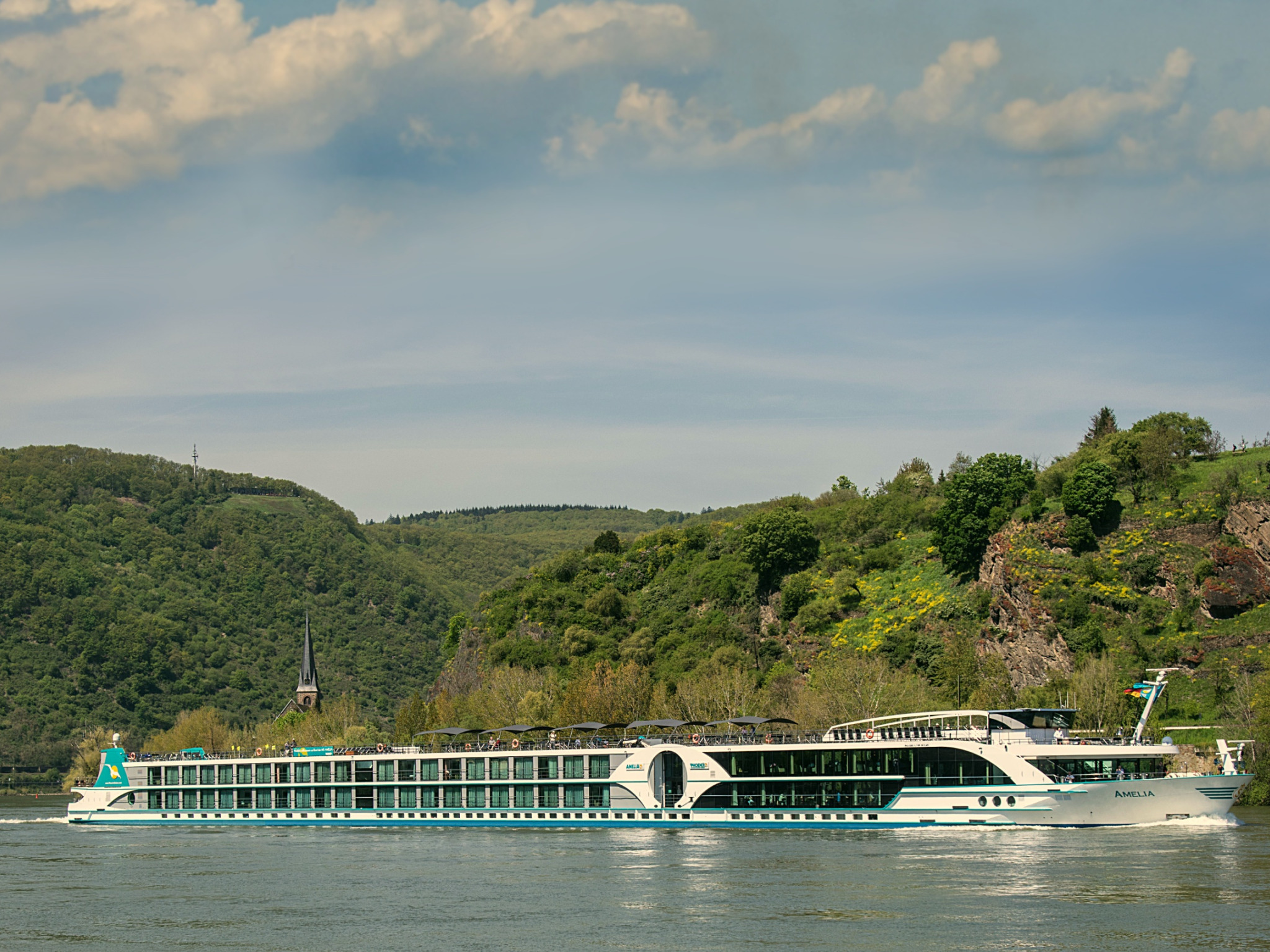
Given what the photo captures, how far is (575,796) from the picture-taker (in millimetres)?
89875

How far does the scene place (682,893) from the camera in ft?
185

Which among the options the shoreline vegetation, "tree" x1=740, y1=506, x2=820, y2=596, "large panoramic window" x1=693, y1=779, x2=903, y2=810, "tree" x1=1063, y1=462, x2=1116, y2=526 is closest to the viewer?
"large panoramic window" x1=693, y1=779, x2=903, y2=810

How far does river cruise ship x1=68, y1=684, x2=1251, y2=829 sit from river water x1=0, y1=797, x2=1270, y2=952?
1921 millimetres

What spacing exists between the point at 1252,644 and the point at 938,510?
46.3 meters

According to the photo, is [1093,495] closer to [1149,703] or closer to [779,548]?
[779,548]

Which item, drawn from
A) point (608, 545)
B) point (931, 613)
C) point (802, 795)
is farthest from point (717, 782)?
point (608, 545)

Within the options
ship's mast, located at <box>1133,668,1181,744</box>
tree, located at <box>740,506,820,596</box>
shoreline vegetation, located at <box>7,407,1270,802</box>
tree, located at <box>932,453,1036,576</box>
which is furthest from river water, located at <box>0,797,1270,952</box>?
tree, located at <box>740,506,820,596</box>

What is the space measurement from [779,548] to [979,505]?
27.1 meters

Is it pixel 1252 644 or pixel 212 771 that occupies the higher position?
pixel 1252 644

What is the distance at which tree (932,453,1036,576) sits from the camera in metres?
133

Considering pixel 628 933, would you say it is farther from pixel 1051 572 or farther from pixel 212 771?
pixel 1051 572

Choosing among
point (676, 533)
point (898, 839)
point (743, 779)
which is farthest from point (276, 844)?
point (676, 533)

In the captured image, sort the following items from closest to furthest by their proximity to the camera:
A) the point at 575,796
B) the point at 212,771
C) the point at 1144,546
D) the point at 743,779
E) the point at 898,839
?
1. the point at 898,839
2. the point at 743,779
3. the point at 575,796
4. the point at 212,771
5. the point at 1144,546

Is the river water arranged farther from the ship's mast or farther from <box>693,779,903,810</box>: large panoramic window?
the ship's mast
